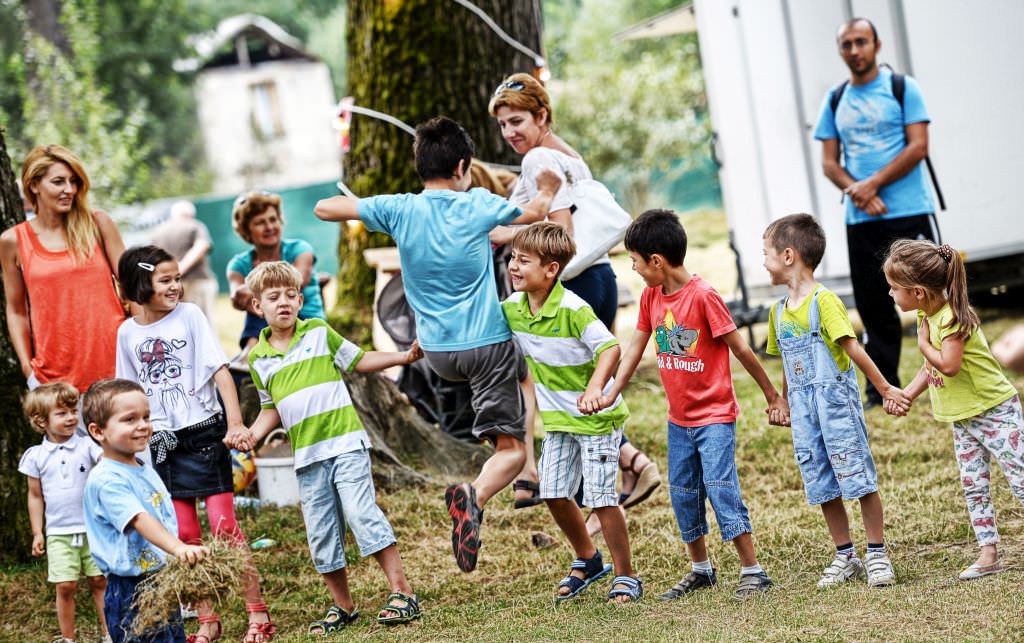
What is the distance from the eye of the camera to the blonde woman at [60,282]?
5.03m

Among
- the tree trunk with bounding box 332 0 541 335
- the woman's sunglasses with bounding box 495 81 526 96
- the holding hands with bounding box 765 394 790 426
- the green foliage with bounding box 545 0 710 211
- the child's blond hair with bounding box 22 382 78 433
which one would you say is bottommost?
the holding hands with bounding box 765 394 790 426

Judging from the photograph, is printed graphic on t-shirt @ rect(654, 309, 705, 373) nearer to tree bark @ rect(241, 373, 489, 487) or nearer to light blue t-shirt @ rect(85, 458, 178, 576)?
light blue t-shirt @ rect(85, 458, 178, 576)

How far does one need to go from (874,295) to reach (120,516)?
4641 millimetres

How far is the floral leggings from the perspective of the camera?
4.02 m

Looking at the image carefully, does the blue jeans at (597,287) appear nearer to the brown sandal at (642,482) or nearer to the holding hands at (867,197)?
the brown sandal at (642,482)

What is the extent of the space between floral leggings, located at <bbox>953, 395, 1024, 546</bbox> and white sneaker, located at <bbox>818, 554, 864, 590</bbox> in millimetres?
429

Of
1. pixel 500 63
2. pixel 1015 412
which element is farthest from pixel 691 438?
pixel 500 63

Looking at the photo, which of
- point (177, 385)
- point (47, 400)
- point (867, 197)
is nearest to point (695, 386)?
point (177, 385)

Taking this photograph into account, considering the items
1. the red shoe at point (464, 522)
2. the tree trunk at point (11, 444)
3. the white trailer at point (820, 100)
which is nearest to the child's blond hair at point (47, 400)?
the tree trunk at point (11, 444)

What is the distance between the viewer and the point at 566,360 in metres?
4.45

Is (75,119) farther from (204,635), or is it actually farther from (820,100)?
(204,635)

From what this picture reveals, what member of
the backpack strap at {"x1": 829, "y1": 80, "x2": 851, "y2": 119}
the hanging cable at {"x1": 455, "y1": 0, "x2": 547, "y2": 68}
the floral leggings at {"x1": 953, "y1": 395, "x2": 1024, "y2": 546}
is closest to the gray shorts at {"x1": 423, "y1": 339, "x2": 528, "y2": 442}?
the floral leggings at {"x1": 953, "y1": 395, "x2": 1024, "y2": 546}

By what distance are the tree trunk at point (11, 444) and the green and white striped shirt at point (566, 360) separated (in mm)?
2709

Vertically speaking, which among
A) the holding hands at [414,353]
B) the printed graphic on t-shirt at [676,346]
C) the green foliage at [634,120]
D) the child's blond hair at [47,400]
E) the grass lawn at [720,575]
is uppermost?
the green foliage at [634,120]
